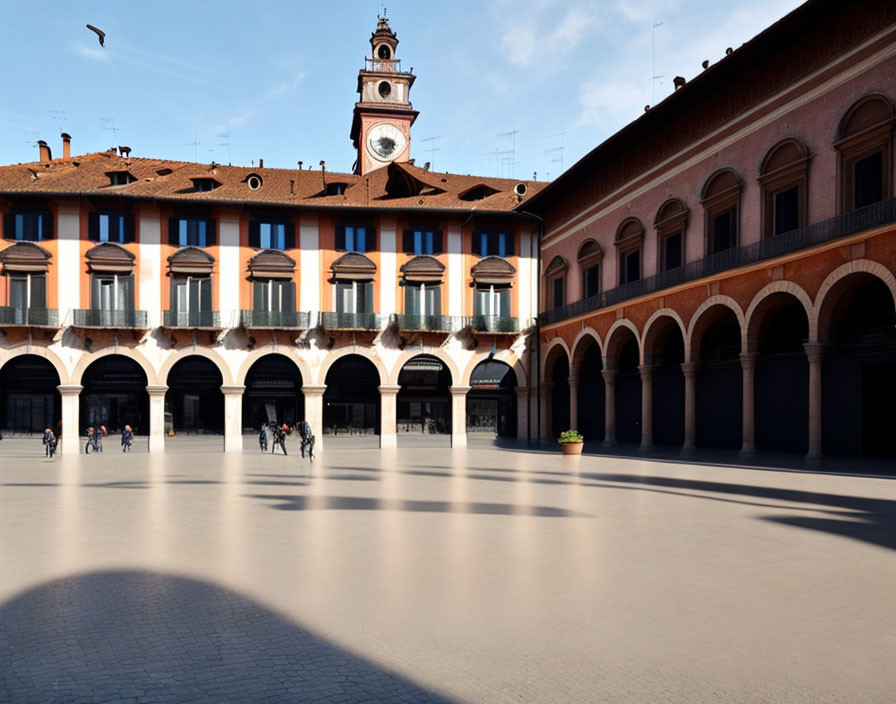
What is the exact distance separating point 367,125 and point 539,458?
3603 centimetres

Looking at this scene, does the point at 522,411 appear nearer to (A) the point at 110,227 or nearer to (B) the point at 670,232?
(B) the point at 670,232

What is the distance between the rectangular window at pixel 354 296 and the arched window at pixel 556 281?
9128 mm

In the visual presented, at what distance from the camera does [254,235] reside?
35.2 metres

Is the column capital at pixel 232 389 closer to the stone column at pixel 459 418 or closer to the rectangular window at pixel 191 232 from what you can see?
the rectangular window at pixel 191 232

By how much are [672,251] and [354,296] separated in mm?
15421

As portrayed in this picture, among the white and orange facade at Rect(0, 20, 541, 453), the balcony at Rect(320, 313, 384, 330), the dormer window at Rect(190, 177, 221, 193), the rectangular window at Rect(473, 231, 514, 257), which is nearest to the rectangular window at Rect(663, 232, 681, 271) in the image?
the white and orange facade at Rect(0, 20, 541, 453)

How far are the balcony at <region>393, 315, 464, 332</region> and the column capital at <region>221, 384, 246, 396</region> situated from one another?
8151 millimetres

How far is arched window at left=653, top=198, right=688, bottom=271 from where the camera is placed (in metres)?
27.4

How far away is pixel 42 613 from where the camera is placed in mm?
6922

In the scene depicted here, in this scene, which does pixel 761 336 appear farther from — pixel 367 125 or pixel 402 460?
pixel 367 125

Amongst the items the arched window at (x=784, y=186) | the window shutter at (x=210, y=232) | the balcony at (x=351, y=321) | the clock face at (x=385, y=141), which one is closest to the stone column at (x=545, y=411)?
the balcony at (x=351, y=321)

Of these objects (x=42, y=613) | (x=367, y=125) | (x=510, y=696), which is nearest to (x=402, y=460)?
(x=42, y=613)

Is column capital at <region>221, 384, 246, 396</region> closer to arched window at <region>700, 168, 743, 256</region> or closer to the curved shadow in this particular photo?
arched window at <region>700, 168, 743, 256</region>

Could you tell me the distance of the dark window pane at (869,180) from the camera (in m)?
19.6
